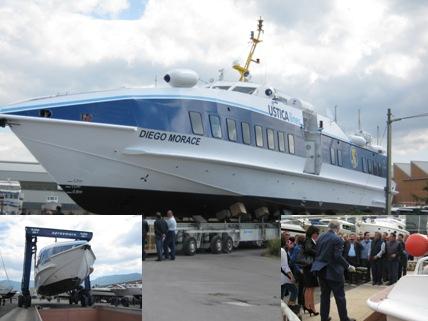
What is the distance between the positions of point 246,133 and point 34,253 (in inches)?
394

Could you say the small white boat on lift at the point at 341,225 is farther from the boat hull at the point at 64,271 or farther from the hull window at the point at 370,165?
the hull window at the point at 370,165

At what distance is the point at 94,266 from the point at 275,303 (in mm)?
1607

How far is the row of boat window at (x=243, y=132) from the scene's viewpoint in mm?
12391

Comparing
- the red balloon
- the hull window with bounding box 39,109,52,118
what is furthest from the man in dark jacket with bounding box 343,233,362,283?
the hull window with bounding box 39,109,52,118

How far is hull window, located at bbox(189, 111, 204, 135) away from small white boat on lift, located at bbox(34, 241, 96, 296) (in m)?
8.70

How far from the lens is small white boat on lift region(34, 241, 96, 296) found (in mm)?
3594

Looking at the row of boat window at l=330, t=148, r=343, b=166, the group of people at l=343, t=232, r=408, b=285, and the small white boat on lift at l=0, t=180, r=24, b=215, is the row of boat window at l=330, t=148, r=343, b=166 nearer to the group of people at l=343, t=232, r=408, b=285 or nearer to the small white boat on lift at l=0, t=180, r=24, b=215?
the small white boat on lift at l=0, t=180, r=24, b=215

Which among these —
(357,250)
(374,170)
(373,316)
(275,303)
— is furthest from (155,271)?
(374,170)

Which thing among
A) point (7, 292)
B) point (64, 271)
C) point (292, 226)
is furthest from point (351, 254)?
point (7, 292)

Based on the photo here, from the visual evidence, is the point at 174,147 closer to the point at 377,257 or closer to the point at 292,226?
the point at 292,226

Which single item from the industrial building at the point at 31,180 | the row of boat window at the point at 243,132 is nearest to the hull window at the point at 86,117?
the row of boat window at the point at 243,132

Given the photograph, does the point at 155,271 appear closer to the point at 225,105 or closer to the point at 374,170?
the point at 225,105

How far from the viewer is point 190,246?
24.0 ft

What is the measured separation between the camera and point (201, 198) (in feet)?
41.9
